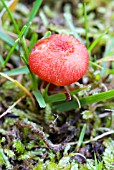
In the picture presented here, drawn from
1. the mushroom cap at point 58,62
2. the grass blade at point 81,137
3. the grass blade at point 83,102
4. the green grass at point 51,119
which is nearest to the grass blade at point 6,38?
the green grass at point 51,119

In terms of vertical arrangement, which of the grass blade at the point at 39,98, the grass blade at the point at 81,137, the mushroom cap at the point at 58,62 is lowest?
the grass blade at the point at 81,137

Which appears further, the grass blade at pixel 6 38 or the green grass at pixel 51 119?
the grass blade at pixel 6 38

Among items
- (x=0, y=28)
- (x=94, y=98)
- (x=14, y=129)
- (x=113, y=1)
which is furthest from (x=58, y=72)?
(x=113, y=1)

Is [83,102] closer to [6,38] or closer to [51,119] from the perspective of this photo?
[51,119]

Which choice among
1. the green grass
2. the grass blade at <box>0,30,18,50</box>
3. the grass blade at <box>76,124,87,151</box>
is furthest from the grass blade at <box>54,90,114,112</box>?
the grass blade at <box>0,30,18,50</box>

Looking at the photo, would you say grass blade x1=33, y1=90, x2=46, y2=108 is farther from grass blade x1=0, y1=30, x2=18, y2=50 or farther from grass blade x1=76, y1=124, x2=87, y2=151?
grass blade x1=0, y1=30, x2=18, y2=50

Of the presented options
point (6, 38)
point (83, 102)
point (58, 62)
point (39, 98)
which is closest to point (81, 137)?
point (83, 102)

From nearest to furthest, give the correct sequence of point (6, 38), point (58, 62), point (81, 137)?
point (58, 62)
point (81, 137)
point (6, 38)

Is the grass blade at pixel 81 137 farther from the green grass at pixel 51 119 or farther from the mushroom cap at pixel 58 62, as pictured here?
the mushroom cap at pixel 58 62

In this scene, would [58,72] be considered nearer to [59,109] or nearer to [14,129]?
[59,109]
